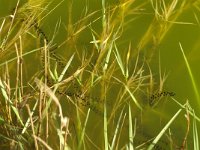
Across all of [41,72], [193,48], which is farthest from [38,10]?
[193,48]


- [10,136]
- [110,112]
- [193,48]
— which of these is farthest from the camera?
[193,48]

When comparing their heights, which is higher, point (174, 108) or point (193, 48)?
point (193, 48)

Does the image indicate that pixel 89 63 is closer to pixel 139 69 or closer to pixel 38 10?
pixel 139 69

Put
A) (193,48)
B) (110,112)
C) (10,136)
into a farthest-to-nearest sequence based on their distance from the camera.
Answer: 1. (193,48)
2. (110,112)
3. (10,136)

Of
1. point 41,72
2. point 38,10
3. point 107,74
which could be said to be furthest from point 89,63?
point 38,10

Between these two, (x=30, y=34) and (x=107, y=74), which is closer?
(x=107, y=74)

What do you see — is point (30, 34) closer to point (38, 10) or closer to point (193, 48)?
point (38, 10)

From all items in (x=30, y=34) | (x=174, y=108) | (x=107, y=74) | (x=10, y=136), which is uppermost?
(x=30, y=34)
